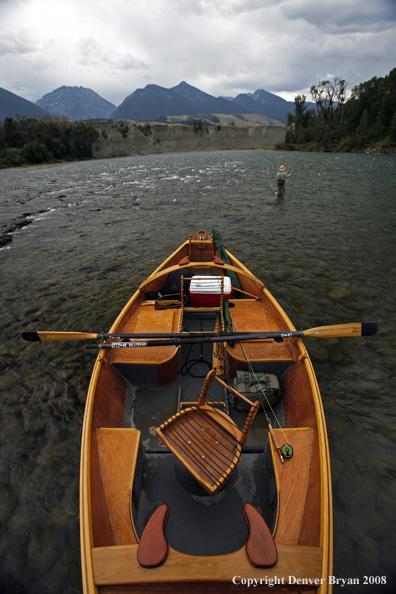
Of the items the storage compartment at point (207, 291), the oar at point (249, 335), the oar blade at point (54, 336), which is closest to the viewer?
the oar at point (249, 335)

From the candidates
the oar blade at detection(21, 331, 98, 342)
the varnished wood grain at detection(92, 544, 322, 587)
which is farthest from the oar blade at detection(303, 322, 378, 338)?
the oar blade at detection(21, 331, 98, 342)

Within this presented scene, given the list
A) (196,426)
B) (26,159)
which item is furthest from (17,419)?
(26,159)

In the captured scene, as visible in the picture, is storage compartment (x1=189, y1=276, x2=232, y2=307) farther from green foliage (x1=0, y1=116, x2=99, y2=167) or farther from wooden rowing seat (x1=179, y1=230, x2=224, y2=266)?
green foliage (x1=0, y1=116, x2=99, y2=167)

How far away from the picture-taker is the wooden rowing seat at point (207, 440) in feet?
13.9

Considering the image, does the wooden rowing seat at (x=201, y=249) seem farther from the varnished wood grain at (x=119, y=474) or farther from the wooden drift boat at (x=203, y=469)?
the varnished wood grain at (x=119, y=474)

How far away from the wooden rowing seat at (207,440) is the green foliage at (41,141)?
106066mm

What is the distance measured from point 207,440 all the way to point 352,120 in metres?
130

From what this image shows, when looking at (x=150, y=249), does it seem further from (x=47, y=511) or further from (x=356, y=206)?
(x=356, y=206)

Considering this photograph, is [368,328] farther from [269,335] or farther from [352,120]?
[352,120]

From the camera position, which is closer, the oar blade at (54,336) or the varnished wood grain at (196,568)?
the varnished wood grain at (196,568)

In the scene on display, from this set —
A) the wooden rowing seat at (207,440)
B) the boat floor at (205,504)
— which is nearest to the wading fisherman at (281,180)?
the wooden rowing seat at (207,440)

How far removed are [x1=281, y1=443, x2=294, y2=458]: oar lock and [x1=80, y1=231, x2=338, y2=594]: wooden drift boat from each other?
0.02 metres

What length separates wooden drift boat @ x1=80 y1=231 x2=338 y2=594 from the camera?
3.38m

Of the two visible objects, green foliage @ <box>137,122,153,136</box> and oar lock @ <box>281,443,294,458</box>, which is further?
green foliage @ <box>137,122,153,136</box>
